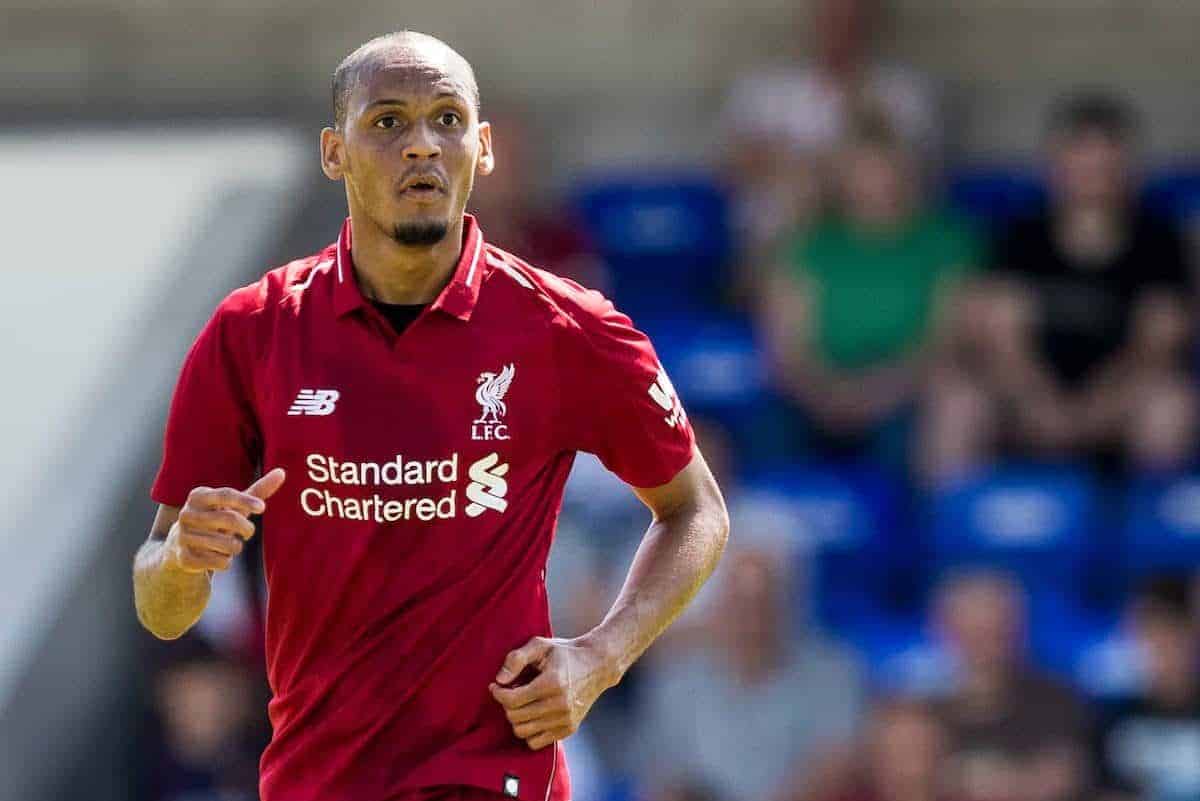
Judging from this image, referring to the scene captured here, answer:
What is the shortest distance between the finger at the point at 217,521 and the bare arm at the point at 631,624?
51cm

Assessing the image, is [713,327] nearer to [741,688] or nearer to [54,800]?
[741,688]

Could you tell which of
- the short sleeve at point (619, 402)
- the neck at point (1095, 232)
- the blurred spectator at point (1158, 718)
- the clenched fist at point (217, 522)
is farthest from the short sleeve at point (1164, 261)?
the clenched fist at point (217, 522)

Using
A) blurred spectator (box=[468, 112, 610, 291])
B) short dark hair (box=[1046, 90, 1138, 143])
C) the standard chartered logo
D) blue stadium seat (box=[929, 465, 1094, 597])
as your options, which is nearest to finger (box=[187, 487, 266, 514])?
the standard chartered logo

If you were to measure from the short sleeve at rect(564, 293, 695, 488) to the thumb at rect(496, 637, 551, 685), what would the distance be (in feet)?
1.19

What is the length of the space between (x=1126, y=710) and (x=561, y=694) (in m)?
4.13

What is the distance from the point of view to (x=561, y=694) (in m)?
3.58

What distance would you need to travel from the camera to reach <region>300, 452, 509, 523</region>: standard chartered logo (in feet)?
11.8

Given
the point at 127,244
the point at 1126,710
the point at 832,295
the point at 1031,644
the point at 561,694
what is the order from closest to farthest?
the point at 561,694
the point at 1126,710
the point at 1031,644
the point at 832,295
the point at 127,244

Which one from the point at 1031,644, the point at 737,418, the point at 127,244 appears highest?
the point at 127,244

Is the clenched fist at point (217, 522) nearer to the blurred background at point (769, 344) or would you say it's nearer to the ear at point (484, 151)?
the ear at point (484, 151)

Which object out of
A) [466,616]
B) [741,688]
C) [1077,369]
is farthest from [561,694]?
[1077,369]

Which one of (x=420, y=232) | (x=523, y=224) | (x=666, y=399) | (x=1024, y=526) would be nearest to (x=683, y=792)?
(x=1024, y=526)

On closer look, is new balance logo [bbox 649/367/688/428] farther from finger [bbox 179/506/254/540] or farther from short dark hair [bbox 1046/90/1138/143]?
short dark hair [bbox 1046/90/1138/143]

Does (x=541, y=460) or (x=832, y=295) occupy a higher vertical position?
(x=832, y=295)
